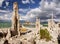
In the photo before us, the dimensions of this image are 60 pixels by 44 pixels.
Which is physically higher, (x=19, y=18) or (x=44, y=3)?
(x=44, y=3)

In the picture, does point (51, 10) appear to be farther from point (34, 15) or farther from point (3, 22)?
point (3, 22)

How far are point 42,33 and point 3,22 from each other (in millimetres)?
845

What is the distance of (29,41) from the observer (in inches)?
128

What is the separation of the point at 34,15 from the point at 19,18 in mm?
330

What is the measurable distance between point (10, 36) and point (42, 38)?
67 cm

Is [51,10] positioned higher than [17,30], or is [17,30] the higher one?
[51,10]

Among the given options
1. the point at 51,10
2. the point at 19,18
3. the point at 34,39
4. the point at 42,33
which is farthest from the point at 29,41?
the point at 51,10

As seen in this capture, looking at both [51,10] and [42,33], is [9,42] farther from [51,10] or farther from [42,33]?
[51,10]

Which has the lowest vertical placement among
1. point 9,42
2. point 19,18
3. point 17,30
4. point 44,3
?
point 9,42

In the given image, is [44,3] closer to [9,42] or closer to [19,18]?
[19,18]

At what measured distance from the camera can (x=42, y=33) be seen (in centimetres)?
331

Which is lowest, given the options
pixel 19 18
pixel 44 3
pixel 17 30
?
pixel 17 30

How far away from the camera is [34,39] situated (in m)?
3.26

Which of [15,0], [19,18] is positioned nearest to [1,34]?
[19,18]
